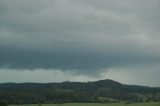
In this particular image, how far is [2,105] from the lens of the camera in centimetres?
18450

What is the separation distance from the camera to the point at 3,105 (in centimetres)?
18538

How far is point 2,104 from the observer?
187m

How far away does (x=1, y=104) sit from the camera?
185625 mm

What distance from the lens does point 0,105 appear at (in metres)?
182

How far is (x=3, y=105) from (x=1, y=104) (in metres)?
1.01

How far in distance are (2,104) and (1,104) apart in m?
1.15

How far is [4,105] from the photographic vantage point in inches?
7347

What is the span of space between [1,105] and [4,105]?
370cm

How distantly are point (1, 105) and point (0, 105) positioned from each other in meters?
0.60

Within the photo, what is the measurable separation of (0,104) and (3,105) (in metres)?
1.34

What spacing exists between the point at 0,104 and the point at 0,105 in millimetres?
2544

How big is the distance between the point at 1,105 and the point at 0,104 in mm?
2155
